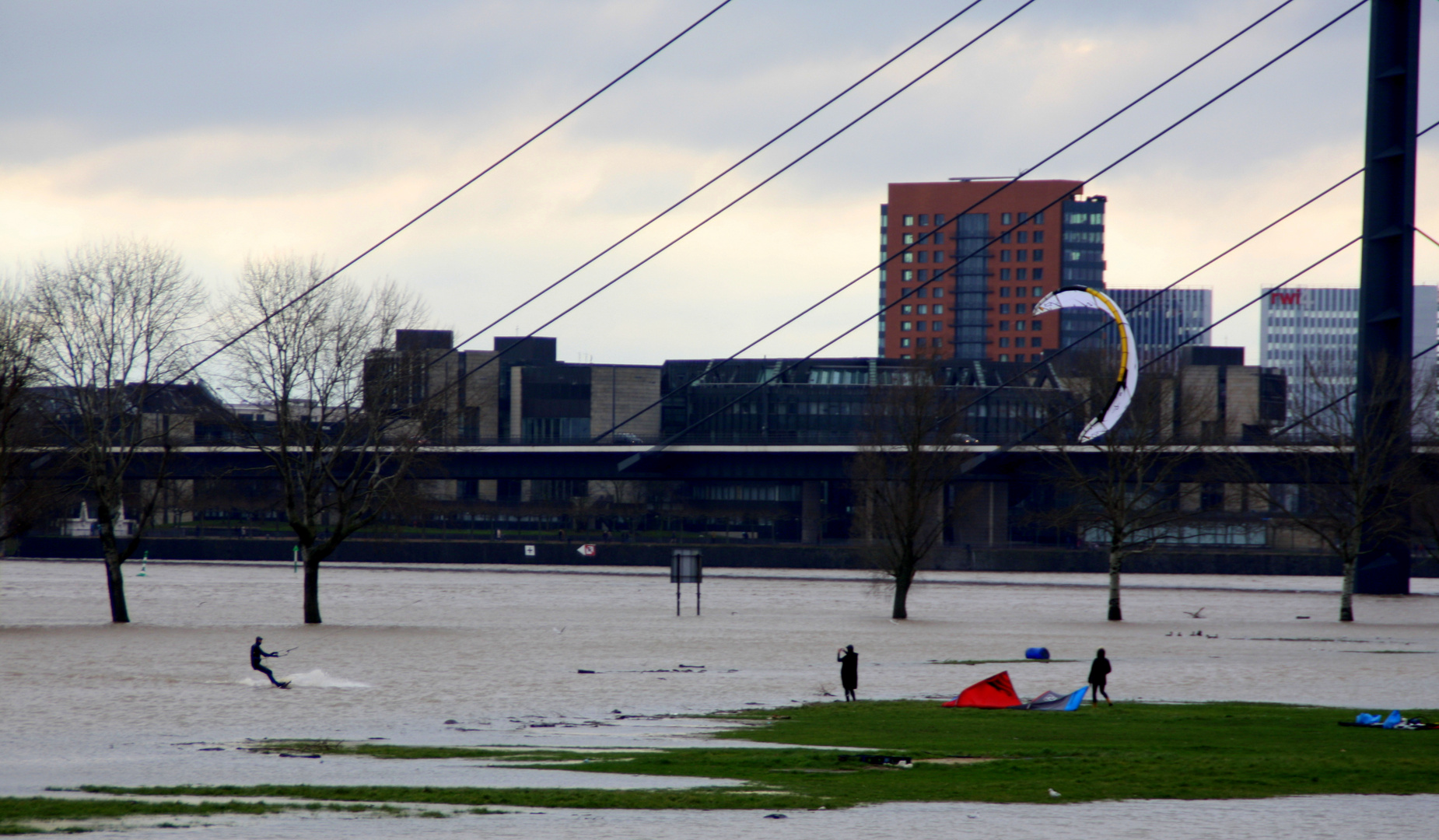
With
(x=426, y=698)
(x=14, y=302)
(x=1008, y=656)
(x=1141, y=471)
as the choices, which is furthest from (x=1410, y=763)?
(x=14, y=302)

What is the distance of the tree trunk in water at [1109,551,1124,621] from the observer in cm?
4784

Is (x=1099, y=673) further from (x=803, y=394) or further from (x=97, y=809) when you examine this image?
(x=803, y=394)

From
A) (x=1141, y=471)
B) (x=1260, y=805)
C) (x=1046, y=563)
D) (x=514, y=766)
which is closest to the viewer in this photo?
(x=1260, y=805)

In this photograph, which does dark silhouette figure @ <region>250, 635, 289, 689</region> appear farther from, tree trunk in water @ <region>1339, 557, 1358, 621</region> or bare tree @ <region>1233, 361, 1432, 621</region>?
tree trunk in water @ <region>1339, 557, 1358, 621</region>

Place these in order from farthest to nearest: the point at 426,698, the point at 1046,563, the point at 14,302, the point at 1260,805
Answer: the point at 1046,563 < the point at 14,302 < the point at 426,698 < the point at 1260,805

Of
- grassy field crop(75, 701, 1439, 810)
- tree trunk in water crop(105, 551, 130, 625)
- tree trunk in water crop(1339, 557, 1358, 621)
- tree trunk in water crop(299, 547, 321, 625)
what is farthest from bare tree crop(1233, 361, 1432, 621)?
tree trunk in water crop(105, 551, 130, 625)

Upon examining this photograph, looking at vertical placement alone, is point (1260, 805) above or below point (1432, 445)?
below

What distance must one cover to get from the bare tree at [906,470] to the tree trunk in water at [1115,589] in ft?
18.5

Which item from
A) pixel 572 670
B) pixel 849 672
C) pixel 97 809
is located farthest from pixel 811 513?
pixel 97 809

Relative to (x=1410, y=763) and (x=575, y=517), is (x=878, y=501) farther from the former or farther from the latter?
(x=575, y=517)

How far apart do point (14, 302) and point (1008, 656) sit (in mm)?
29558

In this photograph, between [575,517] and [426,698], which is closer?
[426,698]

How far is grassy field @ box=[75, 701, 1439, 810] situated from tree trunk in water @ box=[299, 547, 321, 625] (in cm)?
2262

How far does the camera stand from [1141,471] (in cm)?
5022
